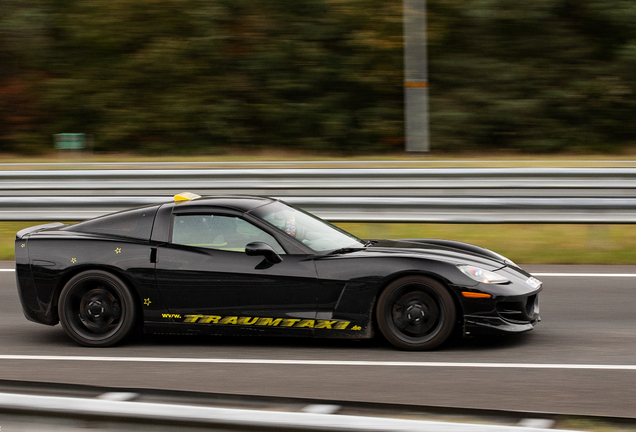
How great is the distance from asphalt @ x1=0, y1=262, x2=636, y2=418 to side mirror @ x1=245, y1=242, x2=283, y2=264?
2.26ft

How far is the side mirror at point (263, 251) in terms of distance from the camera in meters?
5.91

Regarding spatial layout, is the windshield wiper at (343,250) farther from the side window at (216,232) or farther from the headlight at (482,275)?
the headlight at (482,275)

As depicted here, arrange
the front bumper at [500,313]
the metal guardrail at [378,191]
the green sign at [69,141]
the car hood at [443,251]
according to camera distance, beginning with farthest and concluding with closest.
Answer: the green sign at [69,141]
the metal guardrail at [378,191]
the car hood at [443,251]
the front bumper at [500,313]

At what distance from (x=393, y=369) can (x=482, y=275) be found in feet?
3.49

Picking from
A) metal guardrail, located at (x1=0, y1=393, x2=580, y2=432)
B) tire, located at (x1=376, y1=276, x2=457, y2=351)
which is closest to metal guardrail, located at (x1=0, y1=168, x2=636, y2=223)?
tire, located at (x1=376, y1=276, x2=457, y2=351)

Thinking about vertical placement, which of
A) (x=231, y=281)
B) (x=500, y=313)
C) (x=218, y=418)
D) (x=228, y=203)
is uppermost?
(x=228, y=203)

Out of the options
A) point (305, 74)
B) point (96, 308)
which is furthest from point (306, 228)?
point (305, 74)

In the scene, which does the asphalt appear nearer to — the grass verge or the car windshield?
the car windshield

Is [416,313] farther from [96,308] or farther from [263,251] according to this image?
[96,308]

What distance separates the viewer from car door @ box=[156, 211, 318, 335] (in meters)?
5.91

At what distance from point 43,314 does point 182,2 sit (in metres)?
21.4

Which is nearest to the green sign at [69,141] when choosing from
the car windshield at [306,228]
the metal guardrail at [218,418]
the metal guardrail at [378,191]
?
the metal guardrail at [378,191]

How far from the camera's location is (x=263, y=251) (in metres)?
5.91

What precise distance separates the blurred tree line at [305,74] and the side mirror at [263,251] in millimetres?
17695
